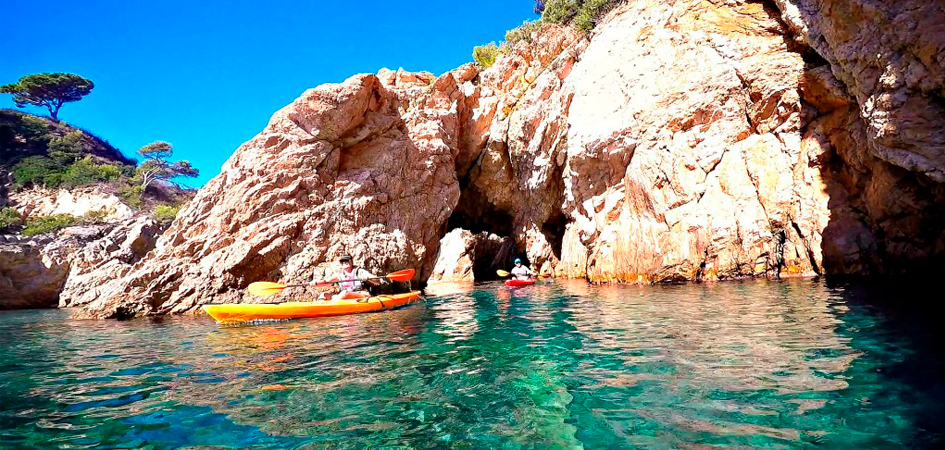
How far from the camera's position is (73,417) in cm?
454

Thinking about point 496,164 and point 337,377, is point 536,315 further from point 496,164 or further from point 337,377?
point 496,164

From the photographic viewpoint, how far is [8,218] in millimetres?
31734

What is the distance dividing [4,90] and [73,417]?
196ft

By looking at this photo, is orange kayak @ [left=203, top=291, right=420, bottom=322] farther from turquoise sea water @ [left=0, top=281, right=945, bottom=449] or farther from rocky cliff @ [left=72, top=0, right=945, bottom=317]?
rocky cliff @ [left=72, top=0, right=945, bottom=317]

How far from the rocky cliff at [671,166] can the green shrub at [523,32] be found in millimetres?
8010

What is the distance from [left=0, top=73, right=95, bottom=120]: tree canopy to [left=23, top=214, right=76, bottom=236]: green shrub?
22102 mm

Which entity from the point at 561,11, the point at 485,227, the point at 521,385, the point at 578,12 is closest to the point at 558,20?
the point at 561,11

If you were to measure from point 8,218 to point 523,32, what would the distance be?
3652cm

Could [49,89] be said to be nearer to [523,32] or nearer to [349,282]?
[523,32]

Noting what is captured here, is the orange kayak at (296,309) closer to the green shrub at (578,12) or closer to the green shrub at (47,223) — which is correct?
the green shrub at (578,12)

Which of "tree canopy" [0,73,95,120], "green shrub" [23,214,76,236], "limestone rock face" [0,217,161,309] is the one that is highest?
"tree canopy" [0,73,95,120]

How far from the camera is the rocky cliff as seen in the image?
11453 mm

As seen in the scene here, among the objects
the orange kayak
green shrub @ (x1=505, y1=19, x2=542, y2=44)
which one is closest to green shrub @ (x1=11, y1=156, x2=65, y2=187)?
green shrub @ (x1=505, y1=19, x2=542, y2=44)

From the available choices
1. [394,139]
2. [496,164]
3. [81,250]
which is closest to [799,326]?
[394,139]
